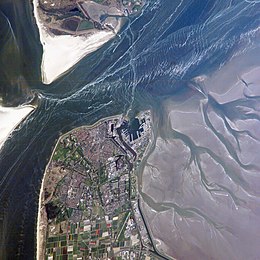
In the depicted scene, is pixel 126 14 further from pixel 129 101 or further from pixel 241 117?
pixel 241 117

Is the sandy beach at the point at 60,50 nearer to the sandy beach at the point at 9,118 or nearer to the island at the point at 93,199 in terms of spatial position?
the sandy beach at the point at 9,118

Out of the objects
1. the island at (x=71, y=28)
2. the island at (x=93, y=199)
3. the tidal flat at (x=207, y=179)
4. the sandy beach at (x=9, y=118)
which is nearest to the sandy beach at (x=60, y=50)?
the island at (x=71, y=28)

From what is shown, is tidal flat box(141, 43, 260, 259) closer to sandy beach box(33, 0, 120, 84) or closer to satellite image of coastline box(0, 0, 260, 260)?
satellite image of coastline box(0, 0, 260, 260)

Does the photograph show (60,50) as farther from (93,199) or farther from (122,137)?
(93,199)

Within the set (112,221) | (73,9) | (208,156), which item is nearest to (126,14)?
(73,9)

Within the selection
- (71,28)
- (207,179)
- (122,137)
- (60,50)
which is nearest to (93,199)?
(122,137)

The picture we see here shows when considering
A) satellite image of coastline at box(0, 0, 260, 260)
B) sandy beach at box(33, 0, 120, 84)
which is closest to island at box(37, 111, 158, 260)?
satellite image of coastline at box(0, 0, 260, 260)
